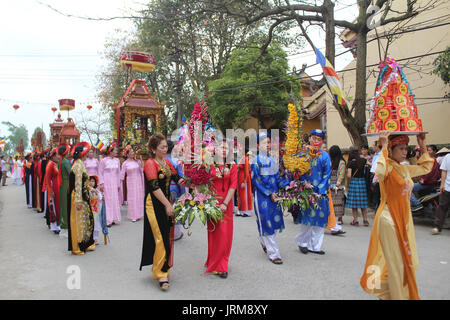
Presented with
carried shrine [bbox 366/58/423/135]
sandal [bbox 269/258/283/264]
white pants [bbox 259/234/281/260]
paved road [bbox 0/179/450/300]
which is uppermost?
carried shrine [bbox 366/58/423/135]

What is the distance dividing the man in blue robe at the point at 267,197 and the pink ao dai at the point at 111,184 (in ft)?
14.6

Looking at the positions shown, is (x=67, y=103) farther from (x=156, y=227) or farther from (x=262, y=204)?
(x=156, y=227)

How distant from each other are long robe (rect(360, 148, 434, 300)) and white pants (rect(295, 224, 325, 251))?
2.16 m

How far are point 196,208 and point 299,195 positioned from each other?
6.44ft

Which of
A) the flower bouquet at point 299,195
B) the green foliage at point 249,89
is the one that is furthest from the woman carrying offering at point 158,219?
the green foliage at point 249,89

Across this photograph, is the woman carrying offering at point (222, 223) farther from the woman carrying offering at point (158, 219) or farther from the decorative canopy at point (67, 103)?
the decorative canopy at point (67, 103)

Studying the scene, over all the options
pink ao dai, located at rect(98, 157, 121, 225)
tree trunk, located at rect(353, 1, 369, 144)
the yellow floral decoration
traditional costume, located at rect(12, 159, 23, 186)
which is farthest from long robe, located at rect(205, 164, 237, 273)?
traditional costume, located at rect(12, 159, 23, 186)

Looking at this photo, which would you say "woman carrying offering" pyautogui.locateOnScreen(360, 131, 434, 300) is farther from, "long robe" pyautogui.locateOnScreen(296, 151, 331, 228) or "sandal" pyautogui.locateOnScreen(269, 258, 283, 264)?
"long robe" pyautogui.locateOnScreen(296, 151, 331, 228)

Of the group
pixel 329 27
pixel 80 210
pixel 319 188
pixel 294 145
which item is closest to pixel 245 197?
pixel 319 188

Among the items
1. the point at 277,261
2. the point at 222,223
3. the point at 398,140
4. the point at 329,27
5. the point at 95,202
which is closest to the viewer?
the point at 398,140

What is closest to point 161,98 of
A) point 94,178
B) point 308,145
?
point 94,178

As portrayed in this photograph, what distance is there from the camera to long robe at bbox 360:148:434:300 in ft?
9.76

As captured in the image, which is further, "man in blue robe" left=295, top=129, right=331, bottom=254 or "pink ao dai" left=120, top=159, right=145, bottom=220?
"pink ao dai" left=120, top=159, right=145, bottom=220

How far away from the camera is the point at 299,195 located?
17.3 ft
